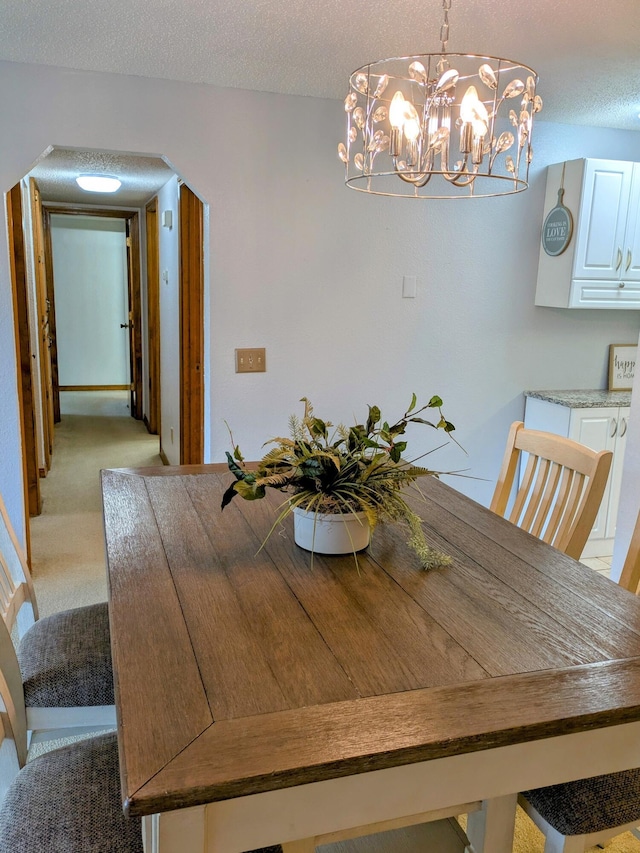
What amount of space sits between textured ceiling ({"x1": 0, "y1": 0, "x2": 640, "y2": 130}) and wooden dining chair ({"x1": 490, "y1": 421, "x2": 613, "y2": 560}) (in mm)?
1312

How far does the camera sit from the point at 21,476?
3086 mm

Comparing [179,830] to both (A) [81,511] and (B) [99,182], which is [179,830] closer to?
(A) [81,511]

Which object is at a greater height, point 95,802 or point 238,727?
point 238,727

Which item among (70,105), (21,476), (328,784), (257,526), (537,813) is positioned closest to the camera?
(328,784)

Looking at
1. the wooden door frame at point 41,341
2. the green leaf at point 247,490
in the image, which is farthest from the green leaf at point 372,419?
the wooden door frame at point 41,341

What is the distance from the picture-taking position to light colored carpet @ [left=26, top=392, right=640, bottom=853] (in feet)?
10.1

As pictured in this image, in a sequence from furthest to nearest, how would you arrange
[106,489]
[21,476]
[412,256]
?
[412,256]
[21,476]
[106,489]

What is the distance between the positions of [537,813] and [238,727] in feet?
2.28

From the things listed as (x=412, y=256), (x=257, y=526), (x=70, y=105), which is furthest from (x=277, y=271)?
(x=257, y=526)

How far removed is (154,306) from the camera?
6184 mm

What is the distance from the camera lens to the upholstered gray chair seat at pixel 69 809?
115cm

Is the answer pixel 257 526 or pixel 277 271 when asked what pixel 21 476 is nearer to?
pixel 277 271

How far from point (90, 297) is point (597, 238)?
22.7ft

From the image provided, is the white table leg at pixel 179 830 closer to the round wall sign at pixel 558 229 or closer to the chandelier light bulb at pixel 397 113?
the chandelier light bulb at pixel 397 113
